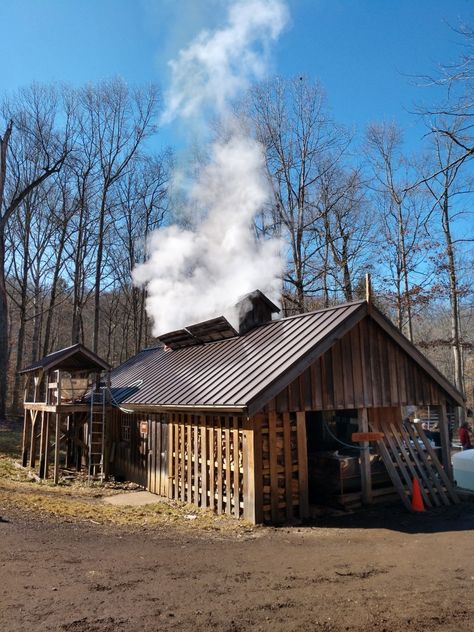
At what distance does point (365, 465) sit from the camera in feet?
34.0

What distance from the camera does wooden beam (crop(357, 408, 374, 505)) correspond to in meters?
10.2

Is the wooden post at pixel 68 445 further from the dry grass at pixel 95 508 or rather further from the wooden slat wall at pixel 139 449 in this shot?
the dry grass at pixel 95 508

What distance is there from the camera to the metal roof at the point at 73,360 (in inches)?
560

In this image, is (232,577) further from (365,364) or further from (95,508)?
(365,364)

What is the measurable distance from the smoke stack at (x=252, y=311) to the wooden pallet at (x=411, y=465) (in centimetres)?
407

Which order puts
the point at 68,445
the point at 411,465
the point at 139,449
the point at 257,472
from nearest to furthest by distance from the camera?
the point at 257,472 → the point at 411,465 → the point at 139,449 → the point at 68,445

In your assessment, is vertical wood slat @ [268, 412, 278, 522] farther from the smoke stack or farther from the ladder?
the ladder

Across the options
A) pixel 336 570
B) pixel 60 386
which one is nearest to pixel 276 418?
pixel 336 570

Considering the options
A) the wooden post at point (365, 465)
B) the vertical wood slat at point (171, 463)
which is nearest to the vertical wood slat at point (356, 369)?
the wooden post at point (365, 465)

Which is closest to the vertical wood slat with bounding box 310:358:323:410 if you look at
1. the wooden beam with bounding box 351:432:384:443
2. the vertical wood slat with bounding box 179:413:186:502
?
the wooden beam with bounding box 351:432:384:443

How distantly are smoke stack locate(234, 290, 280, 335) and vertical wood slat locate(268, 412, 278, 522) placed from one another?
Answer: 13.7ft

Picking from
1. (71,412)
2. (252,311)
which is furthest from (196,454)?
(71,412)

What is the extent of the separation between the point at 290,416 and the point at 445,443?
4.70 m

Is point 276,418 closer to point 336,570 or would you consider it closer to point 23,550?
point 336,570
